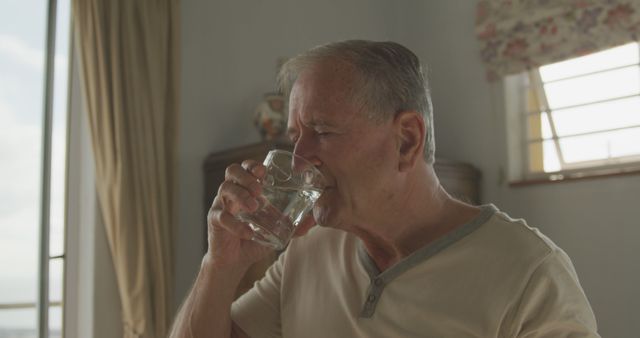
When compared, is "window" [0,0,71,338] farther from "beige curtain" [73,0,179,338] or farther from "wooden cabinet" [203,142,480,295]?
"wooden cabinet" [203,142,480,295]

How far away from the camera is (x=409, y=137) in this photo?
45.3 inches

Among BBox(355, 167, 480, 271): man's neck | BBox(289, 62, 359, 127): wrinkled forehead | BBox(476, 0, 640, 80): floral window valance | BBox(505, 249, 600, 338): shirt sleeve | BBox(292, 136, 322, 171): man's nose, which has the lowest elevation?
BBox(505, 249, 600, 338): shirt sleeve

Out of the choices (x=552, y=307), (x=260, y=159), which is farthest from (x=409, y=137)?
(x=260, y=159)

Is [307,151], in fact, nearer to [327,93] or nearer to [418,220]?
[327,93]

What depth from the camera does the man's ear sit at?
114 centimetres

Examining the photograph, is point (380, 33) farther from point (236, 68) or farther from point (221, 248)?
point (221, 248)

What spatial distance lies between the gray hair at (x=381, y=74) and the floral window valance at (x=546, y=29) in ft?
7.62

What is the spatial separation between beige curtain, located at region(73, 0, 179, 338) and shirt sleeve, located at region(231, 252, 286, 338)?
1.54 meters

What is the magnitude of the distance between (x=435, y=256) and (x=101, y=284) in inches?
83.0

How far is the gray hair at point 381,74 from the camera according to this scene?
1.12 metres

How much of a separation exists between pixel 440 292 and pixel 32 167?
230 centimetres

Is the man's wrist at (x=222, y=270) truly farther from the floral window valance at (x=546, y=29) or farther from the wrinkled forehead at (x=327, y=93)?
the floral window valance at (x=546, y=29)

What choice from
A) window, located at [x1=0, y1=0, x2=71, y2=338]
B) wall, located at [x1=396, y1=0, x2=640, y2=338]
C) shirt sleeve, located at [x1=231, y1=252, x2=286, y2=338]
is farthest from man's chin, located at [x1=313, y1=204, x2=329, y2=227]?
wall, located at [x1=396, y1=0, x2=640, y2=338]

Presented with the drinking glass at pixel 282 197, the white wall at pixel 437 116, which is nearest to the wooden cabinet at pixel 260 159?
the white wall at pixel 437 116
